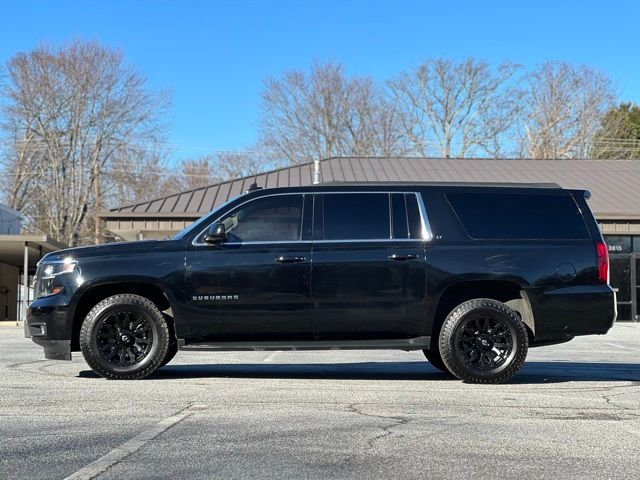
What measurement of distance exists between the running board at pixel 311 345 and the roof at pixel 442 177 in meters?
16.0

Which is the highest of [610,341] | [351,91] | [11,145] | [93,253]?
[351,91]

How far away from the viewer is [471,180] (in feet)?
90.0

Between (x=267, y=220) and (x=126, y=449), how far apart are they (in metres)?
3.69

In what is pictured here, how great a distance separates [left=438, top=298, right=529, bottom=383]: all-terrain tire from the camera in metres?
8.02

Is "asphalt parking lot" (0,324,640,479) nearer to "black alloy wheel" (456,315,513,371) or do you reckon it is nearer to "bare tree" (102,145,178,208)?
"black alloy wheel" (456,315,513,371)

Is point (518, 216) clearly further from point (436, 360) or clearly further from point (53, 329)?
point (53, 329)

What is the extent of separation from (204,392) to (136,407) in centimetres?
96

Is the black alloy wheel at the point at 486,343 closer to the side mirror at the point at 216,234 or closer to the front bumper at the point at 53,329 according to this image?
the side mirror at the point at 216,234

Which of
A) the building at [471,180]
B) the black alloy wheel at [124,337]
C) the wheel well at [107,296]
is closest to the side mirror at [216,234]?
the wheel well at [107,296]

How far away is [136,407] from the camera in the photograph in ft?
20.9

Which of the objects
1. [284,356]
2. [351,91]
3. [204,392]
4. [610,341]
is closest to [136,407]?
[204,392]

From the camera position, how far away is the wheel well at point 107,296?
26.8 ft

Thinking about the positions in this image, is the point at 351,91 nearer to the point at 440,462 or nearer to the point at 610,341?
the point at 610,341

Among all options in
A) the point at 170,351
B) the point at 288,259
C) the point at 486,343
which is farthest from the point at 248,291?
the point at 486,343
